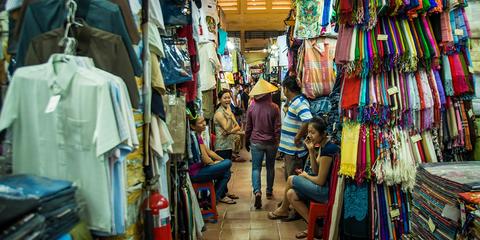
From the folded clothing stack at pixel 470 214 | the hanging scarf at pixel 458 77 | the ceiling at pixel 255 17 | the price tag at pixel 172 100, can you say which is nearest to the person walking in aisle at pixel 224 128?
the price tag at pixel 172 100

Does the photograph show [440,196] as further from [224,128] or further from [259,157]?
[224,128]

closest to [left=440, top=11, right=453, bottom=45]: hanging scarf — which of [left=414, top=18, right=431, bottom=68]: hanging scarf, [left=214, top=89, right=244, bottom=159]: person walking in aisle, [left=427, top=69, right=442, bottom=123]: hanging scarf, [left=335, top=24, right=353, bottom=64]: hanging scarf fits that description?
[left=414, top=18, right=431, bottom=68]: hanging scarf

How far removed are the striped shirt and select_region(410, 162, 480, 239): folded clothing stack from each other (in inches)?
90.6

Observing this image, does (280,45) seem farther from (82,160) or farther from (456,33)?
(82,160)

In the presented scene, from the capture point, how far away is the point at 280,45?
8125 millimetres

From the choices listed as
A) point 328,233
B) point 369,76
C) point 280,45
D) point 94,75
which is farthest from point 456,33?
point 280,45

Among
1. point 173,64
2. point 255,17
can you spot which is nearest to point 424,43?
point 173,64

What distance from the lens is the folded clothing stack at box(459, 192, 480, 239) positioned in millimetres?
1769

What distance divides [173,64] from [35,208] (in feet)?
6.29

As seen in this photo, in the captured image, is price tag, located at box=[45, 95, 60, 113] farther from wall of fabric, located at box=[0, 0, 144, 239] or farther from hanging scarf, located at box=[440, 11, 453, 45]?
hanging scarf, located at box=[440, 11, 453, 45]

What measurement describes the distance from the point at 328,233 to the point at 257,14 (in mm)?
8780

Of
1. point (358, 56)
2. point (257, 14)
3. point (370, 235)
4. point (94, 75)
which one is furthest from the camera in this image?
point (257, 14)

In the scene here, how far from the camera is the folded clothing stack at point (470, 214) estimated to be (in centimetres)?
177

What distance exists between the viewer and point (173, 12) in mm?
3146
